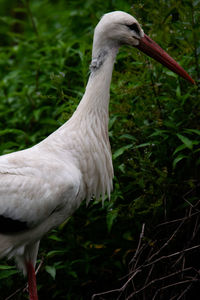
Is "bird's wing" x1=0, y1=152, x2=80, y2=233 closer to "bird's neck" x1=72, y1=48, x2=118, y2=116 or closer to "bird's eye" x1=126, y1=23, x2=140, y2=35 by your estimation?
"bird's neck" x1=72, y1=48, x2=118, y2=116

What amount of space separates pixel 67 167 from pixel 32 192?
0.27 metres

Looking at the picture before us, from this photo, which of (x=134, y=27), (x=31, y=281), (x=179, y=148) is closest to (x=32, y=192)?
(x=31, y=281)

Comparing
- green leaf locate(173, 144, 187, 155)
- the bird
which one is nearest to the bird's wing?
the bird

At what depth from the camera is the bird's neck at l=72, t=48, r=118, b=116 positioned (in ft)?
11.4

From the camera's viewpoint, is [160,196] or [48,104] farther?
[48,104]

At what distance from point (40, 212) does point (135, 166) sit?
77 centimetres

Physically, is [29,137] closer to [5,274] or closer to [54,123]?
[54,123]

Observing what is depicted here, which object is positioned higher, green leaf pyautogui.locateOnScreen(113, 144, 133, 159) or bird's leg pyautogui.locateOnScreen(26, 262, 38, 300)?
green leaf pyautogui.locateOnScreen(113, 144, 133, 159)

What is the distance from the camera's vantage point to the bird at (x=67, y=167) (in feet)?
10.9

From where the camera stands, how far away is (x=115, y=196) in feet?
12.8

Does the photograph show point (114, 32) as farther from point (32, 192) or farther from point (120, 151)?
point (32, 192)

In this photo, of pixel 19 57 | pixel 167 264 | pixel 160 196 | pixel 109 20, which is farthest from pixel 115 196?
pixel 19 57

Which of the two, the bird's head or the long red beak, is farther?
the long red beak

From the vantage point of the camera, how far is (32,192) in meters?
3.31
